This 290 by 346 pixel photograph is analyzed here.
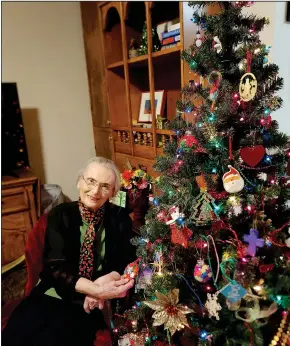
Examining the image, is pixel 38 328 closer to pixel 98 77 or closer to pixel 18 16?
pixel 98 77

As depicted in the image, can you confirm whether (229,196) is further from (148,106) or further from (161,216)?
(148,106)

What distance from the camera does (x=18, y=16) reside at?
8.35 ft

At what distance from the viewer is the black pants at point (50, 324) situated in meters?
1.22

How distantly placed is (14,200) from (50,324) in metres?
1.25

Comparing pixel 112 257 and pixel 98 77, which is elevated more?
pixel 98 77

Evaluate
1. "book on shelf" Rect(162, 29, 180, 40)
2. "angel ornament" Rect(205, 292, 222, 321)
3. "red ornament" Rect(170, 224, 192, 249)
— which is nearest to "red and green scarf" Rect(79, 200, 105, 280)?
"red ornament" Rect(170, 224, 192, 249)

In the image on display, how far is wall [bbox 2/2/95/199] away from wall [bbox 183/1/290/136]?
5.08ft

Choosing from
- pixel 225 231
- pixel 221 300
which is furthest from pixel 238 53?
pixel 221 300

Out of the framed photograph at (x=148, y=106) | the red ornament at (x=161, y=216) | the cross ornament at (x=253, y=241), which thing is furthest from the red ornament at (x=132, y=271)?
the framed photograph at (x=148, y=106)

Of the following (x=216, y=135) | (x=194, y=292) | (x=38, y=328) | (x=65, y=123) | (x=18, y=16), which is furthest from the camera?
(x=65, y=123)

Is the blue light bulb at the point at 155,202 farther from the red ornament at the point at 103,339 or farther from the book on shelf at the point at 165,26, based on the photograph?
the book on shelf at the point at 165,26

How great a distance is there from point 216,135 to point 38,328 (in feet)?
3.52

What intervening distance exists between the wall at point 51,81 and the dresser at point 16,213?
1.93ft

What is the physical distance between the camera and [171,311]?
1.00m
